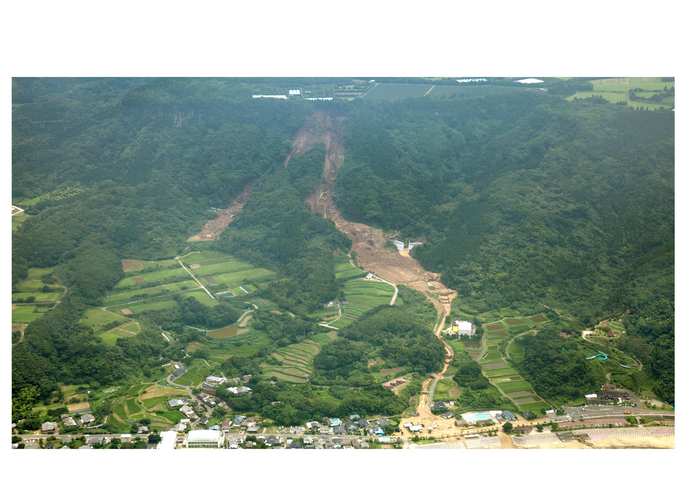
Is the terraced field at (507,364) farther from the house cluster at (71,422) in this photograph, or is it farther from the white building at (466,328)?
the house cluster at (71,422)

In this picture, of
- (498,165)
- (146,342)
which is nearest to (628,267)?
(498,165)

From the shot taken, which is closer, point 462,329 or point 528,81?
point 462,329

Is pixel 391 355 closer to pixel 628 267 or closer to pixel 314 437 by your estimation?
pixel 314 437

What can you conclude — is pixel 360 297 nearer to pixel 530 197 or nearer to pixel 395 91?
pixel 530 197

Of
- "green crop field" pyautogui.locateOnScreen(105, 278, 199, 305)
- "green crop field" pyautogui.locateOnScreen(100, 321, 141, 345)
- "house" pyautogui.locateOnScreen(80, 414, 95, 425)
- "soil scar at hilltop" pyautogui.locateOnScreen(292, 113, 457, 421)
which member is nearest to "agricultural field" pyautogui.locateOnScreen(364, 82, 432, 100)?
"soil scar at hilltop" pyautogui.locateOnScreen(292, 113, 457, 421)

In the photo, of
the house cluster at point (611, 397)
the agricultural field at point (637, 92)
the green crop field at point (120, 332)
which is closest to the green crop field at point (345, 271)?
the green crop field at point (120, 332)

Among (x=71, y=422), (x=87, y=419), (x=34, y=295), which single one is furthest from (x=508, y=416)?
(x=34, y=295)
